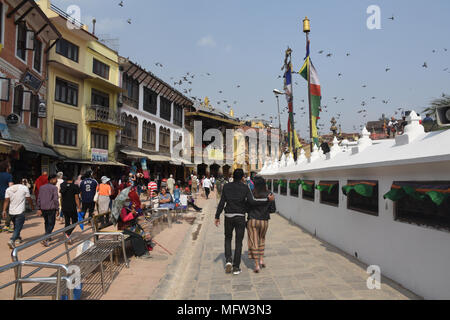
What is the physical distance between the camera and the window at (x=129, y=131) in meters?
24.4

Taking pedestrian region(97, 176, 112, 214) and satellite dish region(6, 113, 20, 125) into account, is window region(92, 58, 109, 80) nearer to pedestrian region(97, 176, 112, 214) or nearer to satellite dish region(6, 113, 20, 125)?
satellite dish region(6, 113, 20, 125)

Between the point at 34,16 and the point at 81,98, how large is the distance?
6267 millimetres

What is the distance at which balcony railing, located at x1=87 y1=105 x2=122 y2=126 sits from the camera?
20781mm

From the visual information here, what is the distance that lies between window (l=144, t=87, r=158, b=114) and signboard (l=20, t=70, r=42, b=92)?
11.8 meters

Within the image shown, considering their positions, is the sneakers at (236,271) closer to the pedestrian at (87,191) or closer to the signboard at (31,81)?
the pedestrian at (87,191)

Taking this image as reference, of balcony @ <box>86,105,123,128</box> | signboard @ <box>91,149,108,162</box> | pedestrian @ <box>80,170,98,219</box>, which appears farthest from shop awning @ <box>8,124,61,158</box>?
pedestrian @ <box>80,170,98,219</box>

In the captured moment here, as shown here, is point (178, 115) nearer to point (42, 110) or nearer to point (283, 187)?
point (42, 110)

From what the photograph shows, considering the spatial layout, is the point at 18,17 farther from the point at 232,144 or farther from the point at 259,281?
the point at 232,144

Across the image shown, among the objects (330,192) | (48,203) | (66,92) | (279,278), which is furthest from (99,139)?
(279,278)

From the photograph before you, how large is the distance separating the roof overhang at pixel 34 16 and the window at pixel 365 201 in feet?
50.8

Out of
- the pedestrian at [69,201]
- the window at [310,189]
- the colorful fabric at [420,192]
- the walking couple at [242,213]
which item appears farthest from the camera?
the window at [310,189]

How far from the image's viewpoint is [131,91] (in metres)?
25.7

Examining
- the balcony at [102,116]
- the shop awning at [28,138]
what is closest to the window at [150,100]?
the balcony at [102,116]

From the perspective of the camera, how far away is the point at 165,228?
10.6 meters
